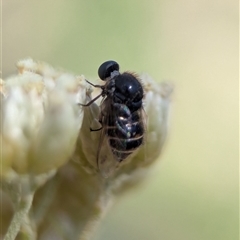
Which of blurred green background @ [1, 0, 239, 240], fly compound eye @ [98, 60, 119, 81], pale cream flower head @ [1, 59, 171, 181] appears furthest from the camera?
blurred green background @ [1, 0, 239, 240]

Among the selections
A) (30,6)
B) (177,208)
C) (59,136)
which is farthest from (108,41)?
(59,136)

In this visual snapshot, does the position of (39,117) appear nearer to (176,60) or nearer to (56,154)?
(56,154)

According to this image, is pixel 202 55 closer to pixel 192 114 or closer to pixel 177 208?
pixel 192 114

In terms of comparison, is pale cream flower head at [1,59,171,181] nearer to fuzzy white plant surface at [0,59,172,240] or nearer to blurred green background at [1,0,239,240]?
fuzzy white plant surface at [0,59,172,240]

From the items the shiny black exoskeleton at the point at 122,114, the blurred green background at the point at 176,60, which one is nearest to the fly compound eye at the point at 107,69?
the shiny black exoskeleton at the point at 122,114

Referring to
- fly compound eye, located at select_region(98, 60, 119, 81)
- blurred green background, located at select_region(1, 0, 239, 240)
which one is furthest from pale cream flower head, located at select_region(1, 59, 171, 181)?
blurred green background, located at select_region(1, 0, 239, 240)

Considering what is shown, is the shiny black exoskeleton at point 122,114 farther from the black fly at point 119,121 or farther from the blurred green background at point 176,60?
the blurred green background at point 176,60
